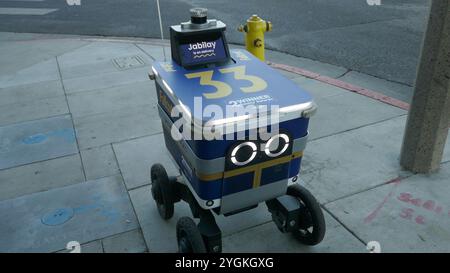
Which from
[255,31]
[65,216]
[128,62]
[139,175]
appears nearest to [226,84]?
[139,175]

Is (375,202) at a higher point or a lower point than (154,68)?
lower

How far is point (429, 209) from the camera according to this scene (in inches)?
136

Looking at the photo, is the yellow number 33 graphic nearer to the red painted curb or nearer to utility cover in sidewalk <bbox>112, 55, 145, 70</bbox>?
the red painted curb

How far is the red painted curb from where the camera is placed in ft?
17.8

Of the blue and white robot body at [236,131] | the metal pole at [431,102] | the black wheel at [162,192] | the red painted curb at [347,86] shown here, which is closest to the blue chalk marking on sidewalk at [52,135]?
the black wheel at [162,192]

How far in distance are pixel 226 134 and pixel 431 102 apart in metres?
2.25

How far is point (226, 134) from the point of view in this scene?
2.31m

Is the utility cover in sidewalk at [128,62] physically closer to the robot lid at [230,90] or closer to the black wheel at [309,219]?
the robot lid at [230,90]

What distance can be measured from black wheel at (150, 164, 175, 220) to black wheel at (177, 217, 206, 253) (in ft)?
1.47

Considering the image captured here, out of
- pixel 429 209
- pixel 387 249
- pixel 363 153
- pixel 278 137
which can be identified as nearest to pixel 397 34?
pixel 363 153

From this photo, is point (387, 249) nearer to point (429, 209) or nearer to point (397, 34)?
point (429, 209)

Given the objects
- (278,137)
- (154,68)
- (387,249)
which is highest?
(154,68)

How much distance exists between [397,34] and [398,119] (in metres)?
4.36

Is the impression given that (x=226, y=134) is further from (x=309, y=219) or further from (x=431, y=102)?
(x=431, y=102)
